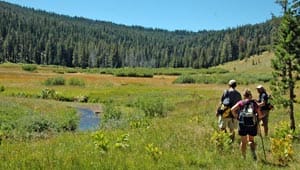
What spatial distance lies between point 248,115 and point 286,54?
6.95 m

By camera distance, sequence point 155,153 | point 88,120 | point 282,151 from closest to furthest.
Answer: point 155,153
point 282,151
point 88,120

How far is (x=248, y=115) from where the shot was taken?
47.2 ft

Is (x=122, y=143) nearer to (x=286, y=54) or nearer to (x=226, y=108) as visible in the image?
(x=226, y=108)

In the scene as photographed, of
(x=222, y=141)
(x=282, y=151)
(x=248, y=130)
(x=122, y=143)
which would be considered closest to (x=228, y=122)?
(x=222, y=141)

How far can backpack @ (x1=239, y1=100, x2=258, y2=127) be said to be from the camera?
1438 cm

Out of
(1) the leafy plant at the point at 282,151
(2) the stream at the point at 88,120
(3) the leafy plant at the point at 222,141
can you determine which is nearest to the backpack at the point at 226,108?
(3) the leafy plant at the point at 222,141

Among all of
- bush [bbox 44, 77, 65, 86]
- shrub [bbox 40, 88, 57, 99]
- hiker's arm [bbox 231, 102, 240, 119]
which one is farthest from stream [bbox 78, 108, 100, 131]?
bush [bbox 44, 77, 65, 86]

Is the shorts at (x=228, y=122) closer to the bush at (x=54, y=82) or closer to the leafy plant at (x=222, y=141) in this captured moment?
the leafy plant at (x=222, y=141)

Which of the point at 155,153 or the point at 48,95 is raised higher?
the point at 155,153

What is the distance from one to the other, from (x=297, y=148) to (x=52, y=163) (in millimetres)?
9636

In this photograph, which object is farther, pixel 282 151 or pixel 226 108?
pixel 226 108

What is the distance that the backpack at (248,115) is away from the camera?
47.2 feet

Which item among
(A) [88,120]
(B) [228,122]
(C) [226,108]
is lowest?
(A) [88,120]

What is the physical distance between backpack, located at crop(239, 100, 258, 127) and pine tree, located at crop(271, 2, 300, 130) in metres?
6.62
